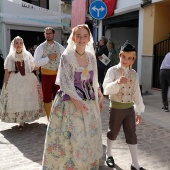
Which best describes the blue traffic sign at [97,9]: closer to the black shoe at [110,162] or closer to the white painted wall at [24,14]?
the black shoe at [110,162]

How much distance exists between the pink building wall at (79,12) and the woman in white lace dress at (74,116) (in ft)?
30.5

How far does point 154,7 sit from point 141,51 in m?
1.48

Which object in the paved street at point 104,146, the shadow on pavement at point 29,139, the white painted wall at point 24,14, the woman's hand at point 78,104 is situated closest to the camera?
the woman's hand at point 78,104

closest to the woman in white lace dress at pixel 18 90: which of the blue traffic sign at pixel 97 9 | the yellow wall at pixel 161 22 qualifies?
the blue traffic sign at pixel 97 9

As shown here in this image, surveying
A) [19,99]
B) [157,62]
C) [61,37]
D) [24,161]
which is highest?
[61,37]

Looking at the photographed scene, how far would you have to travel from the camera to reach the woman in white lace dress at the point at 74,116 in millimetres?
2748

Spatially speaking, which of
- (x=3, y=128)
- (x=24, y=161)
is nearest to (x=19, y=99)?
(x=3, y=128)

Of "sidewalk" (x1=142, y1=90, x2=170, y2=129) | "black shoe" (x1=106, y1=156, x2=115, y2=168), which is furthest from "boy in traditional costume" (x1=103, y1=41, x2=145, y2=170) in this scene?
"sidewalk" (x1=142, y1=90, x2=170, y2=129)

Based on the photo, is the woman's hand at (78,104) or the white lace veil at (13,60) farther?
the white lace veil at (13,60)

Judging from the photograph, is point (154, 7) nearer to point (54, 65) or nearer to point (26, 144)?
point (54, 65)

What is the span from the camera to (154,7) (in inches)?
328

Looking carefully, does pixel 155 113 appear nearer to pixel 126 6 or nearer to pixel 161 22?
pixel 161 22

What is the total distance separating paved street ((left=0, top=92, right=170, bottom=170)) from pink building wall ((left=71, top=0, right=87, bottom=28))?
23.8 ft

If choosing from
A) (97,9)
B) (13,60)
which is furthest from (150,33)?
(13,60)
